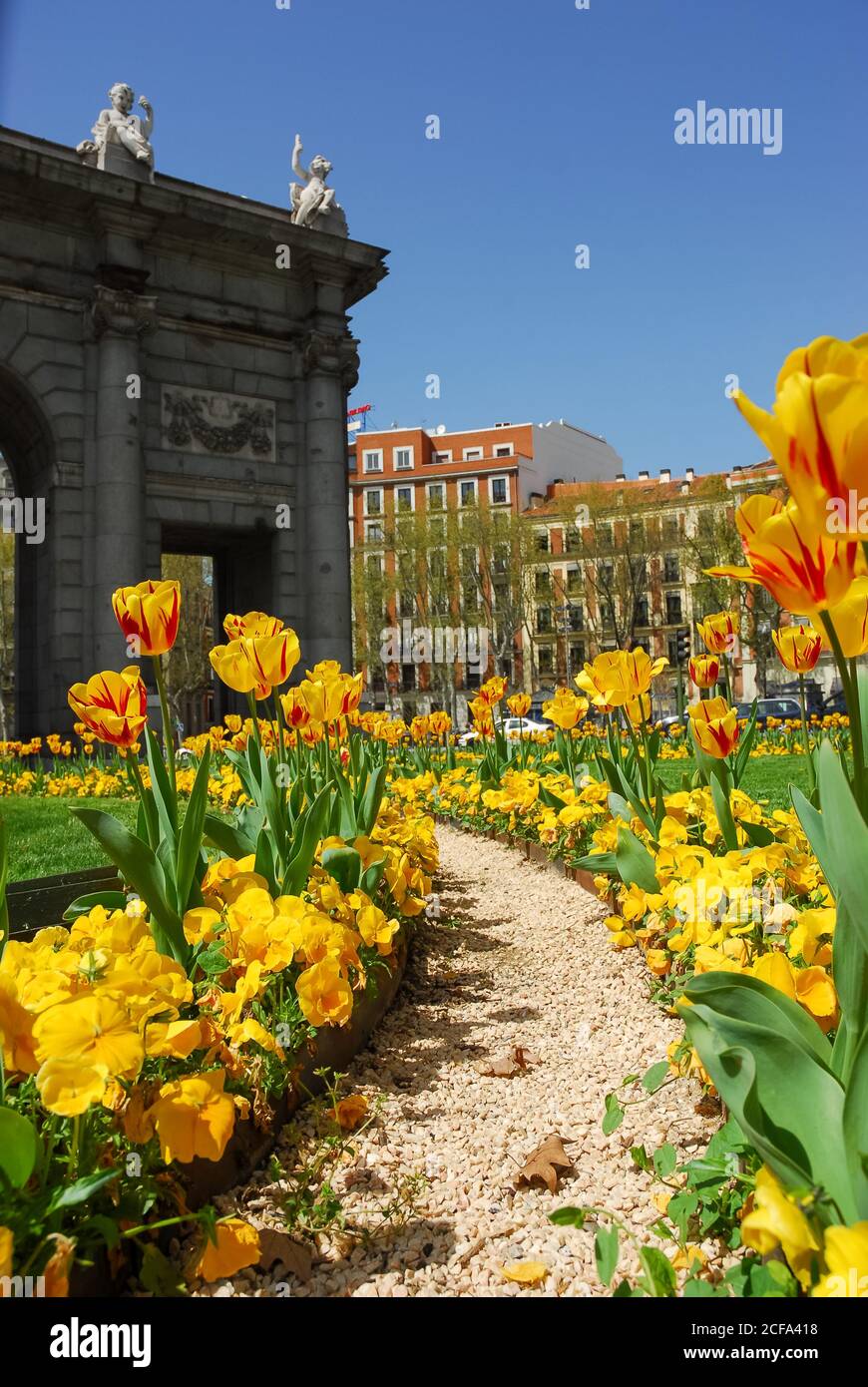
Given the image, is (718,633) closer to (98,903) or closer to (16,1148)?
(98,903)

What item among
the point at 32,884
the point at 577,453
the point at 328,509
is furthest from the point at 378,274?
the point at 577,453

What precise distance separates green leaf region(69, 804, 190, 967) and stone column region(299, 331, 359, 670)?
13735mm

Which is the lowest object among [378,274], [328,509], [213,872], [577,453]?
[213,872]

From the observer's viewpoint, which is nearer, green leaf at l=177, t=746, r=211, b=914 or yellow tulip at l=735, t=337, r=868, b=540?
yellow tulip at l=735, t=337, r=868, b=540

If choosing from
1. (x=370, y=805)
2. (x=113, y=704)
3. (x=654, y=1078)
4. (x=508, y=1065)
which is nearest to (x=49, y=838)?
(x=370, y=805)

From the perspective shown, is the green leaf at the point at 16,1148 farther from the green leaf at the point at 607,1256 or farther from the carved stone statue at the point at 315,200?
the carved stone statue at the point at 315,200

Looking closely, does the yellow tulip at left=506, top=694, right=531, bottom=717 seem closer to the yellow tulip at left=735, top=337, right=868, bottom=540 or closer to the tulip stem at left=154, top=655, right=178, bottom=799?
the tulip stem at left=154, top=655, right=178, bottom=799

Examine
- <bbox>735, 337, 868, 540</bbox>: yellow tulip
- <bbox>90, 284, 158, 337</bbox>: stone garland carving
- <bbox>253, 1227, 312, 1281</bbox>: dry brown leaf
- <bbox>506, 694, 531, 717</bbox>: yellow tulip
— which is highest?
<bbox>90, 284, 158, 337</bbox>: stone garland carving

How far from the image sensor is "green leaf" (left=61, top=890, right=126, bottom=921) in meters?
2.79

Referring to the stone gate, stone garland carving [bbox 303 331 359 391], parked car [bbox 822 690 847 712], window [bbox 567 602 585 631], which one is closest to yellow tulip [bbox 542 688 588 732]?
parked car [bbox 822 690 847 712]

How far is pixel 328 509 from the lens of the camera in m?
16.3

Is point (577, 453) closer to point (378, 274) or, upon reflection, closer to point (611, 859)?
point (378, 274)

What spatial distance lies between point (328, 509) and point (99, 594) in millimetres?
4160

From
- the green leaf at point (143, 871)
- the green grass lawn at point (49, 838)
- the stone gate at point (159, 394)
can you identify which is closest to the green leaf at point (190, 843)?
the green leaf at point (143, 871)
